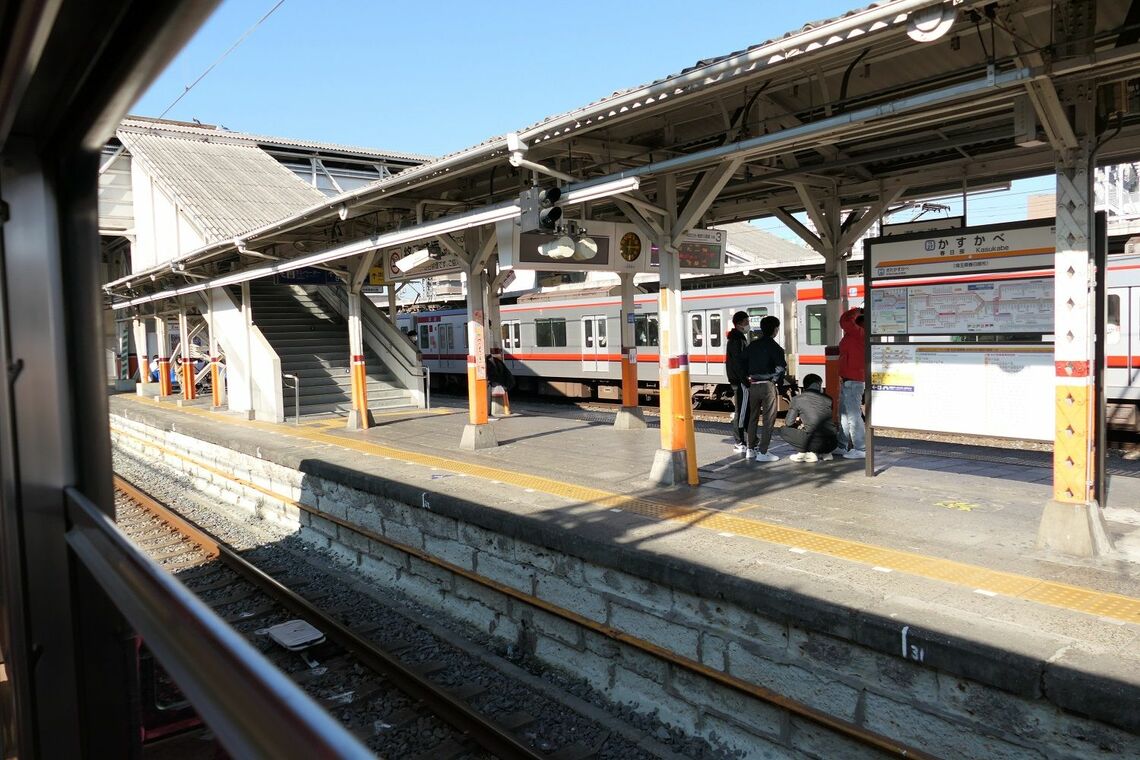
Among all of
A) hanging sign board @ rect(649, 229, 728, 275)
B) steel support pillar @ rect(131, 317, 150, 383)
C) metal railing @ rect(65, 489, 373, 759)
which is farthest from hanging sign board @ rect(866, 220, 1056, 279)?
steel support pillar @ rect(131, 317, 150, 383)

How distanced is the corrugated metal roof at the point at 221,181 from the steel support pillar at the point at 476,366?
10.5 m

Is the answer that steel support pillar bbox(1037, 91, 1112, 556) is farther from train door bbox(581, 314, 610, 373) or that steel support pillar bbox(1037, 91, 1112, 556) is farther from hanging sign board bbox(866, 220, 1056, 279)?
train door bbox(581, 314, 610, 373)

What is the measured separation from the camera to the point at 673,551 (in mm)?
5695

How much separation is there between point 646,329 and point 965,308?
41.9 ft

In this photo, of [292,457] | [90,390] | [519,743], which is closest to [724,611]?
[519,743]

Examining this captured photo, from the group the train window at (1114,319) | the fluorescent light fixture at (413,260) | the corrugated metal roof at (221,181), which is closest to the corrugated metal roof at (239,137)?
the corrugated metal roof at (221,181)

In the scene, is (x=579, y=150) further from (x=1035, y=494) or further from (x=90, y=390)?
(x=90, y=390)

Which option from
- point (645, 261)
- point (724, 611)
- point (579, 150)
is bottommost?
point (724, 611)

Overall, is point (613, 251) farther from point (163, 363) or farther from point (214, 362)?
point (163, 363)

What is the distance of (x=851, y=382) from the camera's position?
922 centimetres

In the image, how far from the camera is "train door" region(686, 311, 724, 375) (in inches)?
705

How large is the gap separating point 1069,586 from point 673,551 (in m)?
2.39

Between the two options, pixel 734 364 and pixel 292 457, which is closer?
pixel 734 364

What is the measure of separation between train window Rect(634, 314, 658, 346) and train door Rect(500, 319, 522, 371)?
4711mm
